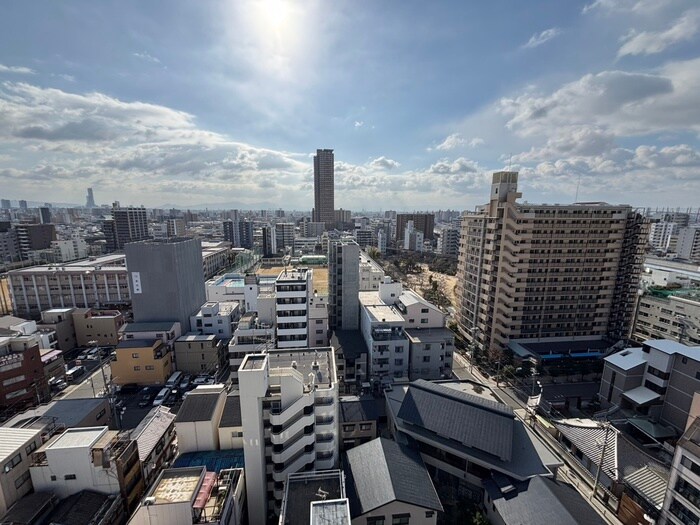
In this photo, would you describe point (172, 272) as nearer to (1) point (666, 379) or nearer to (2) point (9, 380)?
(2) point (9, 380)

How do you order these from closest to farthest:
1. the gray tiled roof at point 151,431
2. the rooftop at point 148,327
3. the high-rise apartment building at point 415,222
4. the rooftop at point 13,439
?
1. the rooftop at point 13,439
2. the gray tiled roof at point 151,431
3. the rooftop at point 148,327
4. the high-rise apartment building at point 415,222

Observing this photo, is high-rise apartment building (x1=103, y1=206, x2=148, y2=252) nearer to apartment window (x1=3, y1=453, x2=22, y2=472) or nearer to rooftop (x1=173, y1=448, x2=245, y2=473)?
rooftop (x1=173, y1=448, x2=245, y2=473)

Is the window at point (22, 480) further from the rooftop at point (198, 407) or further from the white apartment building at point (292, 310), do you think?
the white apartment building at point (292, 310)

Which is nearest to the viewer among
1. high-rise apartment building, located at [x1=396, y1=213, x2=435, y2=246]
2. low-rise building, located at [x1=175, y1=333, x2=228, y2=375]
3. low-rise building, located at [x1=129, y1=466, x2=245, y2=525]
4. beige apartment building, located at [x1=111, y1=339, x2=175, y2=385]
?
low-rise building, located at [x1=129, y1=466, x2=245, y2=525]

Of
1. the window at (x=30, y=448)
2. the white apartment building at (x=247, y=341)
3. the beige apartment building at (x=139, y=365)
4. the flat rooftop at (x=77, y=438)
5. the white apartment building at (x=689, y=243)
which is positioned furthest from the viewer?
the white apartment building at (x=689, y=243)

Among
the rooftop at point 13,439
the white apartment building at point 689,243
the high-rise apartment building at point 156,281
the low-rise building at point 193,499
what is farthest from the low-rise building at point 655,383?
the white apartment building at point 689,243

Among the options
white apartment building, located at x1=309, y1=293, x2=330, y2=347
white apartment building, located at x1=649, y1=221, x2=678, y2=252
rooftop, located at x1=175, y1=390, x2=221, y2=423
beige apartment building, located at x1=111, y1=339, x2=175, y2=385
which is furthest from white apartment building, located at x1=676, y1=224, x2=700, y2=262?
beige apartment building, located at x1=111, y1=339, x2=175, y2=385

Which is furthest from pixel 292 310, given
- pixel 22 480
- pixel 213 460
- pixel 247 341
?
pixel 22 480
